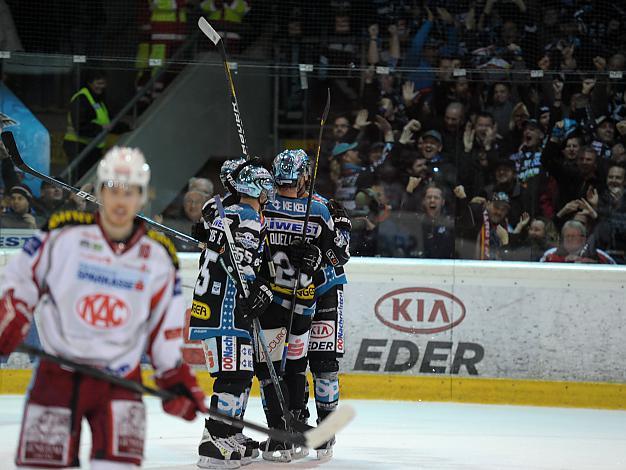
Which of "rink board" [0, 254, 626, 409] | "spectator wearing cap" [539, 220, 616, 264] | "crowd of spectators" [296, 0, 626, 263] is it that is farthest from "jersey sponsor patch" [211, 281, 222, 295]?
"spectator wearing cap" [539, 220, 616, 264]

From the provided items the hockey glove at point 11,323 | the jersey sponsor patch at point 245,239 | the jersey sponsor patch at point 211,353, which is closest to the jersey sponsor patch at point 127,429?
the hockey glove at point 11,323

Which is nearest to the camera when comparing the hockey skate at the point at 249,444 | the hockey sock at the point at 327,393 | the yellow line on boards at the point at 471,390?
the hockey skate at the point at 249,444

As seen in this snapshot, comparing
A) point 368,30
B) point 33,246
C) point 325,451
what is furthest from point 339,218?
point 368,30

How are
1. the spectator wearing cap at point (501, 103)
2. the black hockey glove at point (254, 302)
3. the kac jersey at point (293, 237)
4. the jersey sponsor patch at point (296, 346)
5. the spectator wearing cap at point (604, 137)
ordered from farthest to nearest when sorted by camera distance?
Answer: the spectator wearing cap at point (501, 103) → the spectator wearing cap at point (604, 137) → the jersey sponsor patch at point (296, 346) → the kac jersey at point (293, 237) → the black hockey glove at point (254, 302)

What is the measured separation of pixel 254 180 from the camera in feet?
16.3

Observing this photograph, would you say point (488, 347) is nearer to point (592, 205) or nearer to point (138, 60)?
point (592, 205)

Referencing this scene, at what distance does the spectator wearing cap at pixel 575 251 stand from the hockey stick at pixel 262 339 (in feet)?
8.25

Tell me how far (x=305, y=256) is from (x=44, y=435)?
2.35 metres

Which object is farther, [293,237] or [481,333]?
[481,333]

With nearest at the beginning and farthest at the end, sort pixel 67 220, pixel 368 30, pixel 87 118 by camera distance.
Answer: pixel 67 220 → pixel 87 118 → pixel 368 30

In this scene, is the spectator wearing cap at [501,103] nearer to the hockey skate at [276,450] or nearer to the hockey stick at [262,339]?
the hockey stick at [262,339]

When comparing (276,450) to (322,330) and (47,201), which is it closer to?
(322,330)

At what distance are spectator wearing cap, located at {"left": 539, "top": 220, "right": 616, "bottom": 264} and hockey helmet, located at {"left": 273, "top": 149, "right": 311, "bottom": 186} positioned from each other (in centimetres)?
251

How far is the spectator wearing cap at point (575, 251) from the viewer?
7266 mm
